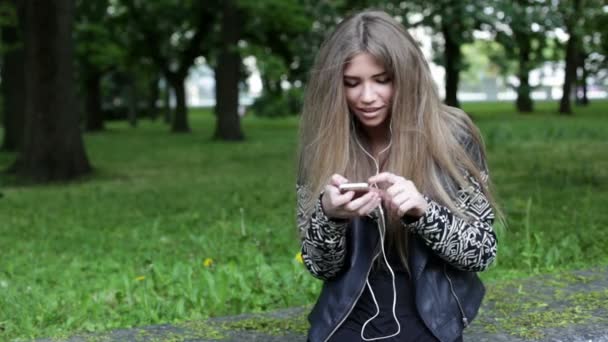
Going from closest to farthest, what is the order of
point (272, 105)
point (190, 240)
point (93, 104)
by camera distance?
point (190, 240), point (272, 105), point (93, 104)

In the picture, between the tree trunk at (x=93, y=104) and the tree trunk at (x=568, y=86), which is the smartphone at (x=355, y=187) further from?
the tree trunk at (x=93, y=104)

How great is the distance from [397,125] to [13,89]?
1880cm

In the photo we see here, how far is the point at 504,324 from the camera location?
3.20 m

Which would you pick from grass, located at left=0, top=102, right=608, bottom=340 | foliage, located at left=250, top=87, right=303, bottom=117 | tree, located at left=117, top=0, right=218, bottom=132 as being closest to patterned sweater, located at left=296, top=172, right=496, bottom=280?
grass, located at left=0, top=102, right=608, bottom=340

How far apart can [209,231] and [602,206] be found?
11.1 feet

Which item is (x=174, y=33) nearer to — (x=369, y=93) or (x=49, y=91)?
(x=49, y=91)

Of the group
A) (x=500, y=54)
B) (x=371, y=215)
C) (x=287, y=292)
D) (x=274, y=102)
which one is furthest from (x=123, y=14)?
(x=371, y=215)

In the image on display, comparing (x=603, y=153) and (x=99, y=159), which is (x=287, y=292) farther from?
(x=99, y=159)

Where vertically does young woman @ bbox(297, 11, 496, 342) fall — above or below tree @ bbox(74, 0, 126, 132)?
below

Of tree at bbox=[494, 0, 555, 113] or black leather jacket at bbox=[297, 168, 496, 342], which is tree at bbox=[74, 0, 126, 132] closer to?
tree at bbox=[494, 0, 555, 113]

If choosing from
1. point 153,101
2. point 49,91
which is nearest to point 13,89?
point 49,91

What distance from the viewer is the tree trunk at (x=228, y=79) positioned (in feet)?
75.6

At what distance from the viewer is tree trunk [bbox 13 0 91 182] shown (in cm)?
1267

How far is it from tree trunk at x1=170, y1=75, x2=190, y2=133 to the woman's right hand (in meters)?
A: 29.6
